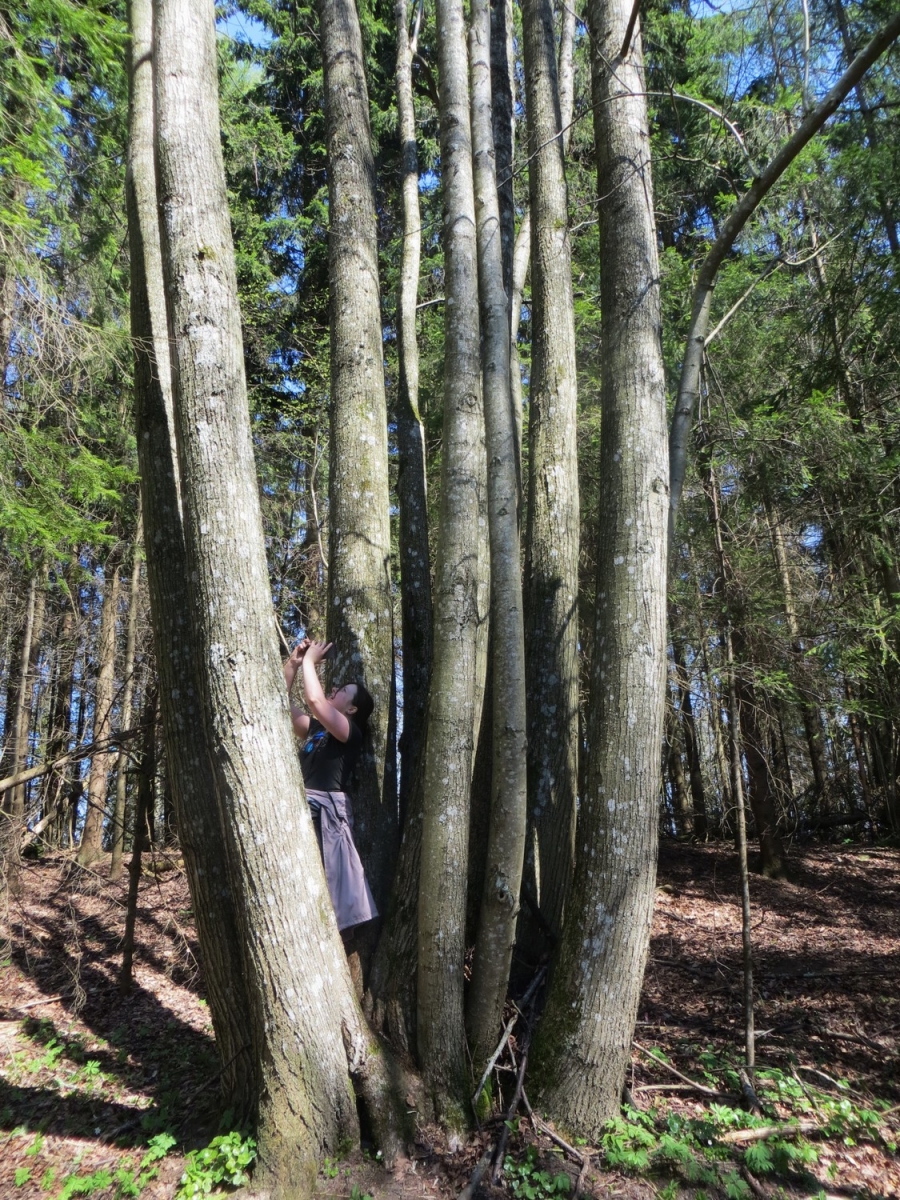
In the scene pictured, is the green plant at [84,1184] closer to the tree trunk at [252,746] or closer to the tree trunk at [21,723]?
the tree trunk at [252,746]

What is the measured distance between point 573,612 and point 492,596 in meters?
1.12

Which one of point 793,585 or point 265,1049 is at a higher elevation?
point 793,585

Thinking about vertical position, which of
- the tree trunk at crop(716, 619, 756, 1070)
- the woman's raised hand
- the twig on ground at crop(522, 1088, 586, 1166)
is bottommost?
the twig on ground at crop(522, 1088, 586, 1166)

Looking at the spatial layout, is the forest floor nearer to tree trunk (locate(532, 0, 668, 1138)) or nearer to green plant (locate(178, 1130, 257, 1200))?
green plant (locate(178, 1130, 257, 1200))

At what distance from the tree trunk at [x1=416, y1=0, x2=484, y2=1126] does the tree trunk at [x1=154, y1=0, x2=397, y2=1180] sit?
326 millimetres

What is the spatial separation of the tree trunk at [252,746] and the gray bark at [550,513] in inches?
60.4

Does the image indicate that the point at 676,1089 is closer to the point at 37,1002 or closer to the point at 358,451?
the point at 358,451

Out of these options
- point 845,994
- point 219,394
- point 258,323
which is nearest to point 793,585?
point 845,994

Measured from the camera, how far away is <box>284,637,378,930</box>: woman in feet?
11.9

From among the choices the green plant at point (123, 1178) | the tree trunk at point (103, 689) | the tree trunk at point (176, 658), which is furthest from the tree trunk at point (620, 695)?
the tree trunk at point (103, 689)

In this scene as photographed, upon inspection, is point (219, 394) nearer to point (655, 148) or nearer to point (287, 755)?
point (287, 755)

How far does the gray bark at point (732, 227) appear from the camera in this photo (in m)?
3.42

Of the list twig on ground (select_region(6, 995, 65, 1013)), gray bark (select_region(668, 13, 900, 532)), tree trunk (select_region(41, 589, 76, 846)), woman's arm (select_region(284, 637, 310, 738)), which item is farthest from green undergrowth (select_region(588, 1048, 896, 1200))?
twig on ground (select_region(6, 995, 65, 1013))

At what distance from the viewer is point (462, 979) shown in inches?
137
